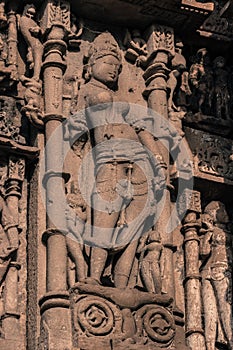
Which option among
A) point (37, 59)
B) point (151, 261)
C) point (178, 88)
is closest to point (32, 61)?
point (37, 59)

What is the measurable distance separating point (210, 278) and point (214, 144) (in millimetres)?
1379

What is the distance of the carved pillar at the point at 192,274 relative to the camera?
13.2 meters

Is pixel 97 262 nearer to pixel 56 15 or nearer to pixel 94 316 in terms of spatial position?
pixel 94 316

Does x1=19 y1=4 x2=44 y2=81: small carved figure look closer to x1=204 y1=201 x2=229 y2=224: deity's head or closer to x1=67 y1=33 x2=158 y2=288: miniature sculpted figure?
x1=67 y1=33 x2=158 y2=288: miniature sculpted figure

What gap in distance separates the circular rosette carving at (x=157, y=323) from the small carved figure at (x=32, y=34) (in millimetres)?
2397

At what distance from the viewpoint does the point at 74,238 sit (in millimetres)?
12820

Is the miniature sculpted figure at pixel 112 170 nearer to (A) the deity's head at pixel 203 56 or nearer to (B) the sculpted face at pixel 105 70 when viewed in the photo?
(B) the sculpted face at pixel 105 70

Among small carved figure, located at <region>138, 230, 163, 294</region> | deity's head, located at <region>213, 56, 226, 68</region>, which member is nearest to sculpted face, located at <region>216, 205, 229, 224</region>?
small carved figure, located at <region>138, 230, 163, 294</region>

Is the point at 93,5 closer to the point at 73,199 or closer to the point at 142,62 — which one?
the point at 142,62

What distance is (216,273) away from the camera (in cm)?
1368

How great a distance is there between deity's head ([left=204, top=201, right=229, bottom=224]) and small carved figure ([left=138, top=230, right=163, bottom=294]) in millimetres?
1084

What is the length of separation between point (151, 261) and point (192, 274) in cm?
68

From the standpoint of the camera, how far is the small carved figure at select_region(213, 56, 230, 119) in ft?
47.7

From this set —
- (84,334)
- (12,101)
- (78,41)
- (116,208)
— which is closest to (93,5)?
(78,41)
